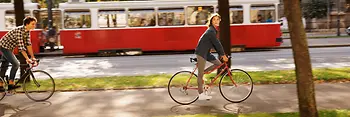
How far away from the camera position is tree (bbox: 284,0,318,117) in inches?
201

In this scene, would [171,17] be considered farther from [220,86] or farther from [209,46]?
[209,46]

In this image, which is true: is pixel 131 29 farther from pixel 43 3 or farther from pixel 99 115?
pixel 43 3

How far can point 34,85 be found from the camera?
8.62 metres

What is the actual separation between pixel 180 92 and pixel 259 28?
44.8 feet

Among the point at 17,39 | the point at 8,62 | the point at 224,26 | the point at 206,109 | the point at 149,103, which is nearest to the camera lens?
the point at 206,109

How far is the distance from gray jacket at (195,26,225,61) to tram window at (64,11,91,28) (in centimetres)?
1376

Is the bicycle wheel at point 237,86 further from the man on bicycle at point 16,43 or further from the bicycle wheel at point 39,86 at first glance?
the man on bicycle at point 16,43

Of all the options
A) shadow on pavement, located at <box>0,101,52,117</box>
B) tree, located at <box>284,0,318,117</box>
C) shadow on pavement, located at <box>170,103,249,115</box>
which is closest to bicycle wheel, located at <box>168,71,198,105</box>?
shadow on pavement, located at <box>170,103,249,115</box>

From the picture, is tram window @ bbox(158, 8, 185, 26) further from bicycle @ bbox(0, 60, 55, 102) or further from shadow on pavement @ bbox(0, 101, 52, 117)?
shadow on pavement @ bbox(0, 101, 52, 117)

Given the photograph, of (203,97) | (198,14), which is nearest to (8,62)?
(203,97)

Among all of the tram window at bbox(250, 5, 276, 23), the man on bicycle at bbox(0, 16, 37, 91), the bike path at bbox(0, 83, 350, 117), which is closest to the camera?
the bike path at bbox(0, 83, 350, 117)

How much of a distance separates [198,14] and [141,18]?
2771 mm

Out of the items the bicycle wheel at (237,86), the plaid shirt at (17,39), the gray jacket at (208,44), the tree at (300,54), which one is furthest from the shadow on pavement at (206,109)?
the plaid shirt at (17,39)

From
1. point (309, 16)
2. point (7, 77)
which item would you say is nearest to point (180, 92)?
point (7, 77)
